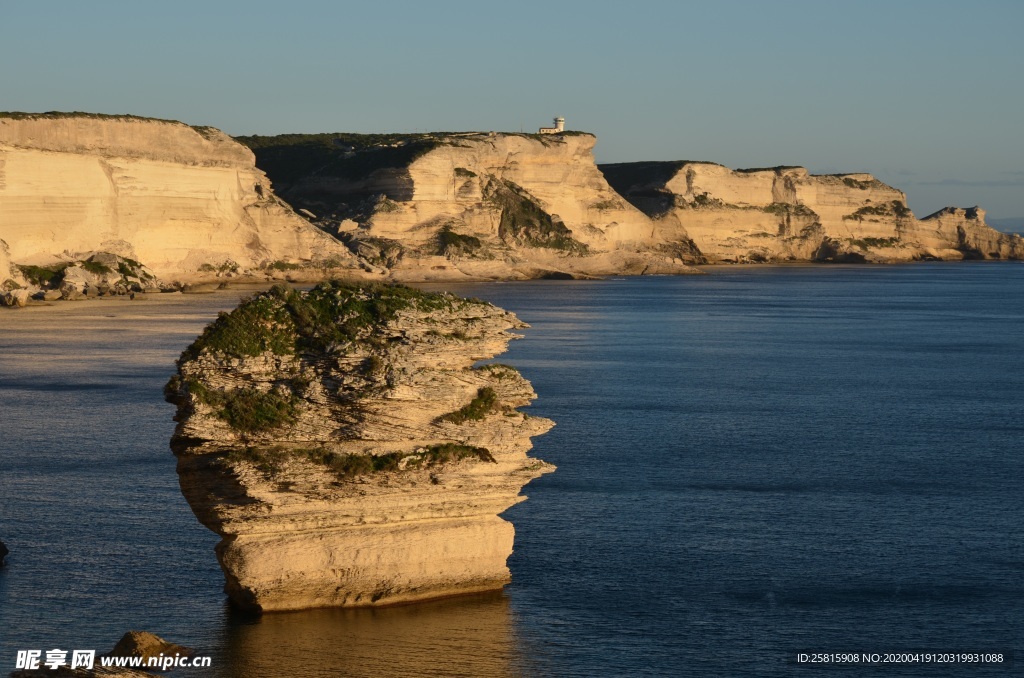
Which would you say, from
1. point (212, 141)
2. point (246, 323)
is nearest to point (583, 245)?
point (212, 141)

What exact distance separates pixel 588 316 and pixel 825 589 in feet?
184

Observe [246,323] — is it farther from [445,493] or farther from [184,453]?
[445,493]

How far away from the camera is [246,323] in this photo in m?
16.4

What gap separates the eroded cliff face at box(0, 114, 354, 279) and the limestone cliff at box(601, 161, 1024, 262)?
56.1 m

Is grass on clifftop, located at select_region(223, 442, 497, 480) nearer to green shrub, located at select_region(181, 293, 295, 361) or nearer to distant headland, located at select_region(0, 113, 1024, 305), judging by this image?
green shrub, located at select_region(181, 293, 295, 361)

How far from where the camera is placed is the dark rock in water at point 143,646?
14086 mm

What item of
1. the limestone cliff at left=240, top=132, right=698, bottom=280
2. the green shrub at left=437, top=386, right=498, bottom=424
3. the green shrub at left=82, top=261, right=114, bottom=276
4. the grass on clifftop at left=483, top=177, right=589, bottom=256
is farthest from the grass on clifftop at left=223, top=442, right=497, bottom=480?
the grass on clifftop at left=483, top=177, right=589, bottom=256

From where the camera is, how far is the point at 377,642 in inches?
597

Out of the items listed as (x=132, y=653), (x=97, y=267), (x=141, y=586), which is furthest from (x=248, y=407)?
(x=97, y=267)

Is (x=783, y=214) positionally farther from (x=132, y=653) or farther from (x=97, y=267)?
(x=132, y=653)

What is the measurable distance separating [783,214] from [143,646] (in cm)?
14592

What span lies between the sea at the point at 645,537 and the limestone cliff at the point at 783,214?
321ft

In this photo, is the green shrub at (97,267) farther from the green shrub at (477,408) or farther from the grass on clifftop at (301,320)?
the green shrub at (477,408)

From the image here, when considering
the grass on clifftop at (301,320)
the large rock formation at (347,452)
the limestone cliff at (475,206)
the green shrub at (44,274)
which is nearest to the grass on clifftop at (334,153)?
the limestone cliff at (475,206)
